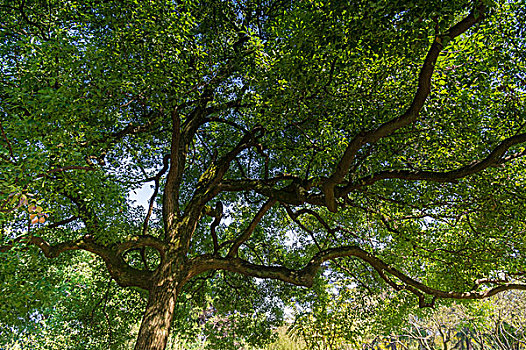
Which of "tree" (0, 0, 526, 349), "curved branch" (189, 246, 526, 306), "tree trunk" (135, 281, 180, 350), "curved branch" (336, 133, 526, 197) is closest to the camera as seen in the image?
"tree" (0, 0, 526, 349)

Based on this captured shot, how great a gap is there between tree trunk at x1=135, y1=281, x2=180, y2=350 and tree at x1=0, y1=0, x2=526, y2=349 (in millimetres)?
28

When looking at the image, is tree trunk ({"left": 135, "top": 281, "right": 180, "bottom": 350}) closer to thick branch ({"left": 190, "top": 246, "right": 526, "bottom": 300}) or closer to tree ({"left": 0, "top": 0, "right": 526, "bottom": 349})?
tree ({"left": 0, "top": 0, "right": 526, "bottom": 349})

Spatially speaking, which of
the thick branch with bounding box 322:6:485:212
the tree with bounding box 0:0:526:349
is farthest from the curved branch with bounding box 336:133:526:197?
the thick branch with bounding box 322:6:485:212

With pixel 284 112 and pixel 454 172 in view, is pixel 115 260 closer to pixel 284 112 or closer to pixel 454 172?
pixel 284 112

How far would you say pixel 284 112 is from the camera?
578 centimetres

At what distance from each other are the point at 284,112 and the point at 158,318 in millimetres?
4400

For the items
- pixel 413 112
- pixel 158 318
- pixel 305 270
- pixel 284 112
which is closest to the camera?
pixel 413 112

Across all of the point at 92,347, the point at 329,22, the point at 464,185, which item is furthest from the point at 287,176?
the point at 92,347

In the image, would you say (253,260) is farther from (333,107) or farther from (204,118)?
(333,107)

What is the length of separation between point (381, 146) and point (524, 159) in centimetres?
273

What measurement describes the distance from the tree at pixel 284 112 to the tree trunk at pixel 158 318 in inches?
1.1

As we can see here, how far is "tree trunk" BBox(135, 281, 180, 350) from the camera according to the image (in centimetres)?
590

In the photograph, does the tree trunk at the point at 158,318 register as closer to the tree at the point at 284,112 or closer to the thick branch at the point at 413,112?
the tree at the point at 284,112

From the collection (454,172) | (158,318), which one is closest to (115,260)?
(158,318)
